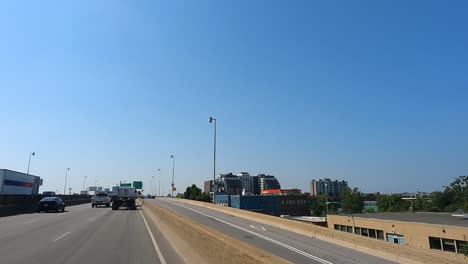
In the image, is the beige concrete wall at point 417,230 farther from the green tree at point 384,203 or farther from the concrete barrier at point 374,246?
the green tree at point 384,203

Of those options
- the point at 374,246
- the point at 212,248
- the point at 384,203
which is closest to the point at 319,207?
the point at 384,203

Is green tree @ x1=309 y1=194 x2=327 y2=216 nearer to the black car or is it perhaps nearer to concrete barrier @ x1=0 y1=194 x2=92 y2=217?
concrete barrier @ x1=0 y1=194 x2=92 y2=217

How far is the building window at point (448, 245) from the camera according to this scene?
28.0 metres

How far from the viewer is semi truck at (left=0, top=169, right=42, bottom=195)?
175ft

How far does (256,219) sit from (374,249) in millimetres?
18423

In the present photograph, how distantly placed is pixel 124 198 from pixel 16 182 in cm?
2345

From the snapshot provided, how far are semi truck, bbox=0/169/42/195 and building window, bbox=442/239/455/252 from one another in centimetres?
5591

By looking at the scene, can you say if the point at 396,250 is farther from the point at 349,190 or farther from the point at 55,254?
the point at 349,190

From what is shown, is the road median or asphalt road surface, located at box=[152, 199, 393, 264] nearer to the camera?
the road median

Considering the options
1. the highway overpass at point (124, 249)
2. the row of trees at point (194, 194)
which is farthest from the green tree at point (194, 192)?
the highway overpass at point (124, 249)

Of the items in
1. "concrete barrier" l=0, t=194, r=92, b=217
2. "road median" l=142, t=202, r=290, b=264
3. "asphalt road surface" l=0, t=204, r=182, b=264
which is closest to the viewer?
"road median" l=142, t=202, r=290, b=264

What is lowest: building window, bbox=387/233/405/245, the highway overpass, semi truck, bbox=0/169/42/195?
building window, bbox=387/233/405/245

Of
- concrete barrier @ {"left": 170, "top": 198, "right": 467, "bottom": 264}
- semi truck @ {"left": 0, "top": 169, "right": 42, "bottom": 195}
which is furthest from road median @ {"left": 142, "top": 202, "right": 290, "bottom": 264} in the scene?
semi truck @ {"left": 0, "top": 169, "right": 42, "bottom": 195}

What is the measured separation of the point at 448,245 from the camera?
A: 28.6 m
